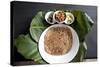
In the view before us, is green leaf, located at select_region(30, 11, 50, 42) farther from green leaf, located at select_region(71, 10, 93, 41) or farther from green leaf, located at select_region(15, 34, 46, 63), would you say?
green leaf, located at select_region(71, 10, 93, 41)

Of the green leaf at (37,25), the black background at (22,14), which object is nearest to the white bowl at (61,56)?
the green leaf at (37,25)

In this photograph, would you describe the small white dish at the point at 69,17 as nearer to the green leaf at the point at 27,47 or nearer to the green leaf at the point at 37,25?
the green leaf at the point at 37,25

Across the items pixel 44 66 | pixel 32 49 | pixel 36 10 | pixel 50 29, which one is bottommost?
pixel 44 66

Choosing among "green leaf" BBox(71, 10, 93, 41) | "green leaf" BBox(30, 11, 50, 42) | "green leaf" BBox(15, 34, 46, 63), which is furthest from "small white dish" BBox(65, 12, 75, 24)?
"green leaf" BBox(15, 34, 46, 63)

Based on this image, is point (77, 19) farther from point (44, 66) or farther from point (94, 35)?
point (44, 66)
